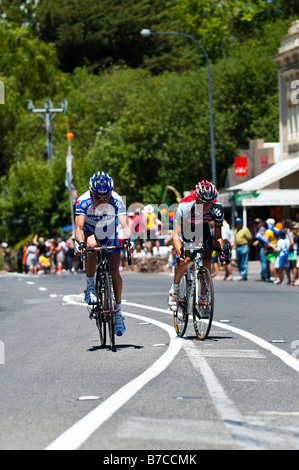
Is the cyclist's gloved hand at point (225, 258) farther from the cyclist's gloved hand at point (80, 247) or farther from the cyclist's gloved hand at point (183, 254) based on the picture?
the cyclist's gloved hand at point (80, 247)

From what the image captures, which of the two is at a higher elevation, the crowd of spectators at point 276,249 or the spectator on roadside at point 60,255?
the crowd of spectators at point 276,249

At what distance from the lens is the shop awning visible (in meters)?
42.0

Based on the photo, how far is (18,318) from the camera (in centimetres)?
1795

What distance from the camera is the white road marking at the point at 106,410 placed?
6.33 m

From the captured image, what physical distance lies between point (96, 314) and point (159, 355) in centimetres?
121

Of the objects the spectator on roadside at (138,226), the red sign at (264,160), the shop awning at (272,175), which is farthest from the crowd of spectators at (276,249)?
the red sign at (264,160)

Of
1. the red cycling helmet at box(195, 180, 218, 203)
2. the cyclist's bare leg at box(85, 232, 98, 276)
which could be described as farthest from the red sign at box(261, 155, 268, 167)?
the cyclist's bare leg at box(85, 232, 98, 276)

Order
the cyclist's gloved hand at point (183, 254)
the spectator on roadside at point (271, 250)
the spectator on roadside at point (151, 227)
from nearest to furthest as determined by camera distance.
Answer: the cyclist's gloved hand at point (183, 254) → the spectator on roadside at point (271, 250) → the spectator on roadside at point (151, 227)

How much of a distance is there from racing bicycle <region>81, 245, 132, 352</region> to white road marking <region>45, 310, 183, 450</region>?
69 centimetres

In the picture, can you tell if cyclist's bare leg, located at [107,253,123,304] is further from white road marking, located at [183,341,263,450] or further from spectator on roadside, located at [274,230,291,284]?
spectator on roadside, located at [274,230,291,284]

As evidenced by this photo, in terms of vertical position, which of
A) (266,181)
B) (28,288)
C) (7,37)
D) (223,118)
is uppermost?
(7,37)

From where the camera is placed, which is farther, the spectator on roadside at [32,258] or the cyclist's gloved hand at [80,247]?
the spectator on roadside at [32,258]
